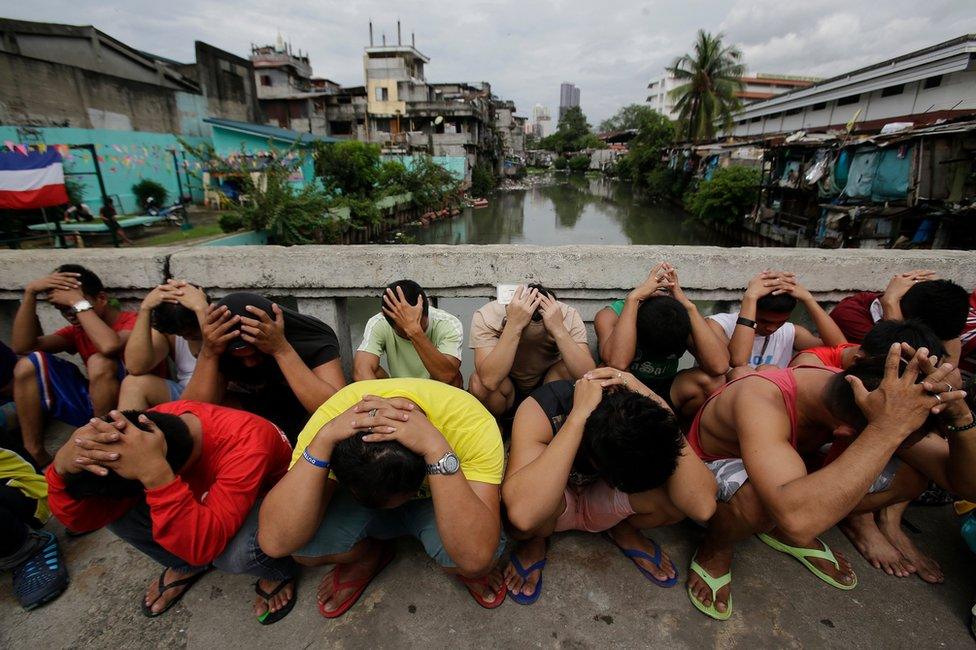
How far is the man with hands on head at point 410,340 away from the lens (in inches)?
85.5

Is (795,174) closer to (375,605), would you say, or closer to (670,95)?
(375,605)

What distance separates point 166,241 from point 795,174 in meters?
17.4

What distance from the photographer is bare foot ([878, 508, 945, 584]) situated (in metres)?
1.80

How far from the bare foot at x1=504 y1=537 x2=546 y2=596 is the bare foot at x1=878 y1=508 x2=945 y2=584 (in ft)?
5.10

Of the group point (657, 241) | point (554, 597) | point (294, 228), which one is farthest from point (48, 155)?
point (657, 241)

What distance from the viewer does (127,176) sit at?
13.9m

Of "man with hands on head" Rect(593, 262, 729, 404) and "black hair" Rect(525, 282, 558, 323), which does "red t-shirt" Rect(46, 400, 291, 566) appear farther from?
"man with hands on head" Rect(593, 262, 729, 404)

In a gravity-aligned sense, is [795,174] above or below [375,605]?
above

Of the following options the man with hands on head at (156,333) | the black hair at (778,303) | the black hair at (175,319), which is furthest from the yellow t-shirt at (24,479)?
the black hair at (778,303)

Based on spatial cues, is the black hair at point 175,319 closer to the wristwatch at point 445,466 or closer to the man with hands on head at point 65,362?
the man with hands on head at point 65,362

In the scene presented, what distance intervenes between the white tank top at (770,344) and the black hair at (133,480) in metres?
2.55

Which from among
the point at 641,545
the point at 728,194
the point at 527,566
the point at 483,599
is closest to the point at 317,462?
the point at 483,599

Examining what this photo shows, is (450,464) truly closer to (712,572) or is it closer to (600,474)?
(600,474)

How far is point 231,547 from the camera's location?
162 cm
